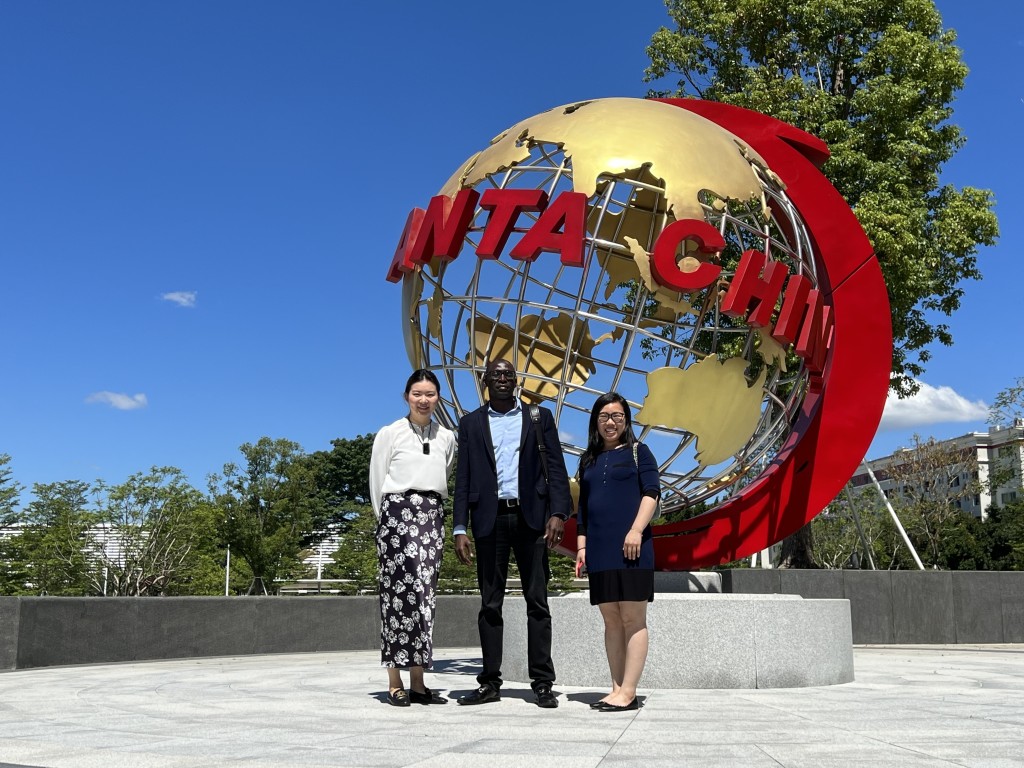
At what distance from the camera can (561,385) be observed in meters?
6.84

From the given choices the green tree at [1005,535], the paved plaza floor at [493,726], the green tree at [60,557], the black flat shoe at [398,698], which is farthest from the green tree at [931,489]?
the black flat shoe at [398,698]

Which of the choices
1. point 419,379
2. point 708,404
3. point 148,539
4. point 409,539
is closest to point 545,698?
point 409,539

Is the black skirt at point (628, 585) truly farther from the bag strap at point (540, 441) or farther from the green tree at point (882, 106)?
→ the green tree at point (882, 106)

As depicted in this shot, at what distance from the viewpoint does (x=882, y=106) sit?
15.6 m

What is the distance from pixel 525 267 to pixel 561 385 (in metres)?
0.92

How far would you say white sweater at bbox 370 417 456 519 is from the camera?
5.27 metres

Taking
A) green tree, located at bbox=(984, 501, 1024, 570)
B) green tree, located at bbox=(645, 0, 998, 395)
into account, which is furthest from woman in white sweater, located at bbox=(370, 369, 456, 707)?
green tree, located at bbox=(984, 501, 1024, 570)

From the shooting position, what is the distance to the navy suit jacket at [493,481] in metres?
5.21

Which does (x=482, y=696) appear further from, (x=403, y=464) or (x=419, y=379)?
(x=419, y=379)

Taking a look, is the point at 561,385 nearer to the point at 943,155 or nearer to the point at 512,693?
the point at 512,693

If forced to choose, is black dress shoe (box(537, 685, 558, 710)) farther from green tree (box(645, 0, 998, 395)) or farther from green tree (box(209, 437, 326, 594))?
green tree (box(209, 437, 326, 594))

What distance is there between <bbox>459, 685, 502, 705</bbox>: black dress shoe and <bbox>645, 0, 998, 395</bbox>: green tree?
11.3m

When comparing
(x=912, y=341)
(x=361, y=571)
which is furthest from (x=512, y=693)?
(x=361, y=571)

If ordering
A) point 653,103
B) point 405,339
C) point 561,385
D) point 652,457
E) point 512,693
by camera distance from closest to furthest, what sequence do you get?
point 652,457 → point 512,693 → point 561,385 → point 653,103 → point 405,339
